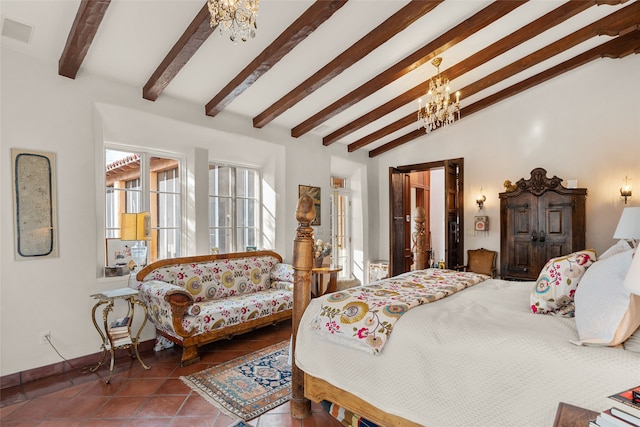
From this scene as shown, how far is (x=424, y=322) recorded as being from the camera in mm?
1728

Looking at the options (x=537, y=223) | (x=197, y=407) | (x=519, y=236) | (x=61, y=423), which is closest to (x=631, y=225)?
(x=537, y=223)

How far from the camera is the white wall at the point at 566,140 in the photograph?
4293 mm

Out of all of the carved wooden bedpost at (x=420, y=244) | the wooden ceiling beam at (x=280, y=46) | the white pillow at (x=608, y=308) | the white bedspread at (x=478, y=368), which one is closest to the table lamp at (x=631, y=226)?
the carved wooden bedpost at (x=420, y=244)

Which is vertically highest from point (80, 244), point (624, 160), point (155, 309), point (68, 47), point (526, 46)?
point (526, 46)

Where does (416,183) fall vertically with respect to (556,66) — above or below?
below

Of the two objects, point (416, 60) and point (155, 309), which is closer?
point (155, 309)

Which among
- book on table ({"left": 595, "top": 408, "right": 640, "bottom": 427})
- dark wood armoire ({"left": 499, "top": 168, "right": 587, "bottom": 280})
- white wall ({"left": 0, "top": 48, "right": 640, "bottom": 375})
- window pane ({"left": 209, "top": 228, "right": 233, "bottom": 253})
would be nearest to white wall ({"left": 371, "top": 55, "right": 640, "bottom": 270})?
white wall ({"left": 0, "top": 48, "right": 640, "bottom": 375})

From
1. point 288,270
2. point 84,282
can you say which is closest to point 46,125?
point 84,282

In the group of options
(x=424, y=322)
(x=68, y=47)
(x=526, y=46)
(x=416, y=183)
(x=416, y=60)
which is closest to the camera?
(x=424, y=322)

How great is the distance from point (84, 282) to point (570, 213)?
17.7 ft

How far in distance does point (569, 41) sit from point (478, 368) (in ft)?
13.6

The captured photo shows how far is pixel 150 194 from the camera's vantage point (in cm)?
390

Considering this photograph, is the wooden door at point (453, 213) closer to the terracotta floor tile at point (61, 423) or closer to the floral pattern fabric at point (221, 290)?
the floral pattern fabric at point (221, 290)

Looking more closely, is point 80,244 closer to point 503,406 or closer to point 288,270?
point 288,270
